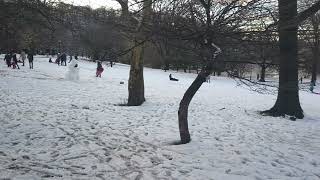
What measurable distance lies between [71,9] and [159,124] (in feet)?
13.3

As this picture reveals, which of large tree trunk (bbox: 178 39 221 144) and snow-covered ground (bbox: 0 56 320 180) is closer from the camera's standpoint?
snow-covered ground (bbox: 0 56 320 180)

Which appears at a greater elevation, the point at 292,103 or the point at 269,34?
the point at 269,34

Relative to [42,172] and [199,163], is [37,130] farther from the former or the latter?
[199,163]

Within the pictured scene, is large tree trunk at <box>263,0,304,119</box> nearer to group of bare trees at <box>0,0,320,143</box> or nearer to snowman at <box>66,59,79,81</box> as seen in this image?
group of bare trees at <box>0,0,320,143</box>

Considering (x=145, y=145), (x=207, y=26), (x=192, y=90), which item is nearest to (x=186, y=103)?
(x=192, y=90)

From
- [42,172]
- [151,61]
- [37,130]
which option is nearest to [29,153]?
[42,172]

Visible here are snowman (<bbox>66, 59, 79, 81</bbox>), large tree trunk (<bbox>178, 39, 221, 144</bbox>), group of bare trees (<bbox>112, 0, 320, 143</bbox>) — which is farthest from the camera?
snowman (<bbox>66, 59, 79, 81</bbox>)

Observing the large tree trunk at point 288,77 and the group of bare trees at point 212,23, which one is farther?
the large tree trunk at point 288,77

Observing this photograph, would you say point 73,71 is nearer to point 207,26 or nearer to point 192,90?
point 192,90

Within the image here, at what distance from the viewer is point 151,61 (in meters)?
67.4

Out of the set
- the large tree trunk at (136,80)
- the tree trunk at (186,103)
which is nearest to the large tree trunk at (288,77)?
the large tree trunk at (136,80)

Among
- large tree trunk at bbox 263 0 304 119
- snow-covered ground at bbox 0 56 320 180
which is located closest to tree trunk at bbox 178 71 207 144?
snow-covered ground at bbox 0 56 320 180

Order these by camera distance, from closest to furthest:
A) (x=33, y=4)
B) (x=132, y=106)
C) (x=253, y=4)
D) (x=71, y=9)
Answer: (x=253, y=4) → (x=33, y=4) → (x=71, y=9) → (x=132, y=106)

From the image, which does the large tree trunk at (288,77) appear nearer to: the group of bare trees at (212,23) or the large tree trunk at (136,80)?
the large tree trunk at (136,80)
